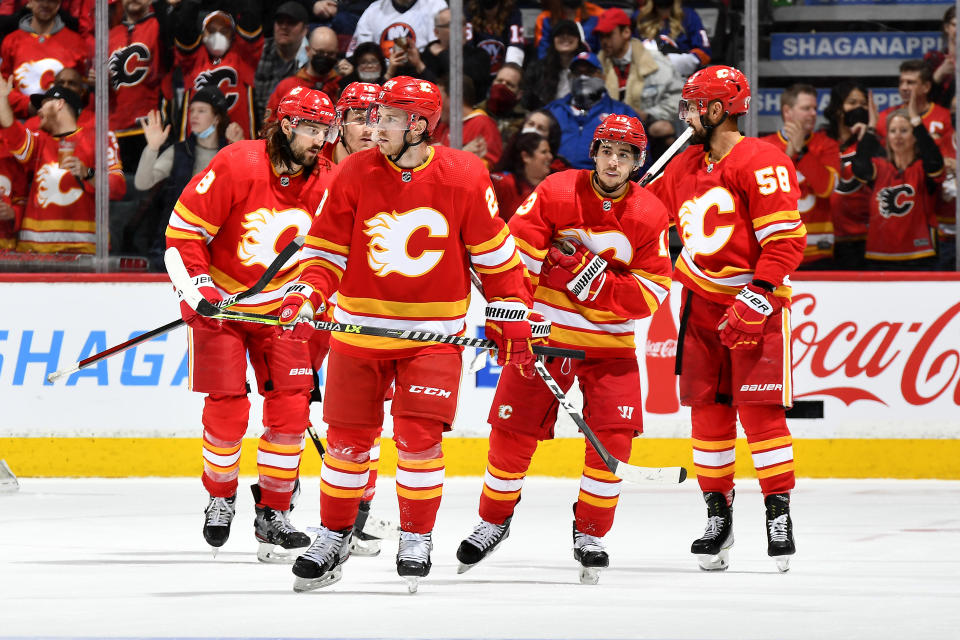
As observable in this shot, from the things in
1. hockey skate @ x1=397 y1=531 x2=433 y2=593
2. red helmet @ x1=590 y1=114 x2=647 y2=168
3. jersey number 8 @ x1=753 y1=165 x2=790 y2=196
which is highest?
red helmet @ x1=590 y1=114 x2=647 y2=168

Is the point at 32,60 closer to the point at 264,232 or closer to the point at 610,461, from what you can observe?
the point at 264,232

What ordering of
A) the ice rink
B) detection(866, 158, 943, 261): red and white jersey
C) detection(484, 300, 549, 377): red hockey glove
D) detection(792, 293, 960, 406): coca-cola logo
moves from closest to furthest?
the ice rink → detection(484, 300, 549, 377): red hockey glove → detection(792, 293, 960, 406): coca-cola logo → detection(866, 158, 943, 261): red and white jersey

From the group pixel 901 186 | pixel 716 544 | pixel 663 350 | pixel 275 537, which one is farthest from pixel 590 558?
pixel 901 186

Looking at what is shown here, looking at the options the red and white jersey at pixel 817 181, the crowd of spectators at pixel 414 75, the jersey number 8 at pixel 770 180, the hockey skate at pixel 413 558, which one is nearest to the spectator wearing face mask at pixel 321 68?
the crowd of spectators at pixel 414 75

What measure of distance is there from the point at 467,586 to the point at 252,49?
3668mm

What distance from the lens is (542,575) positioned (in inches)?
165

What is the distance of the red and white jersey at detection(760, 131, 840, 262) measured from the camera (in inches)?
258

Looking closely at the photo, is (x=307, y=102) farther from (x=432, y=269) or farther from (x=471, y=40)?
(x=471, y=40)

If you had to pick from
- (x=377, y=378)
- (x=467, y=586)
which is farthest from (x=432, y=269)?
(x=467, y=586)

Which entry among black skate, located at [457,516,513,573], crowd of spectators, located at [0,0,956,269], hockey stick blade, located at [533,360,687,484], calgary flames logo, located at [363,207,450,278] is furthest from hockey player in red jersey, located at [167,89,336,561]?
crowd of spectators, located at [0,0,956,269]

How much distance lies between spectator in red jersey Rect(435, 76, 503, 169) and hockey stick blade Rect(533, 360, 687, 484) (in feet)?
9.07

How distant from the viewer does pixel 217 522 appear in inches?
177

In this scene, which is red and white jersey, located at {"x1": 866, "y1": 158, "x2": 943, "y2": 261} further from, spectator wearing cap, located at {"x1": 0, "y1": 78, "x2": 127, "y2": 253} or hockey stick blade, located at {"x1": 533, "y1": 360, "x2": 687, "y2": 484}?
spectator wearing cap, located at {"x1": 0, "y1": 78, "x2": 127, "y2": 253}

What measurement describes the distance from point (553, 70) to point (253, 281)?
275cm
